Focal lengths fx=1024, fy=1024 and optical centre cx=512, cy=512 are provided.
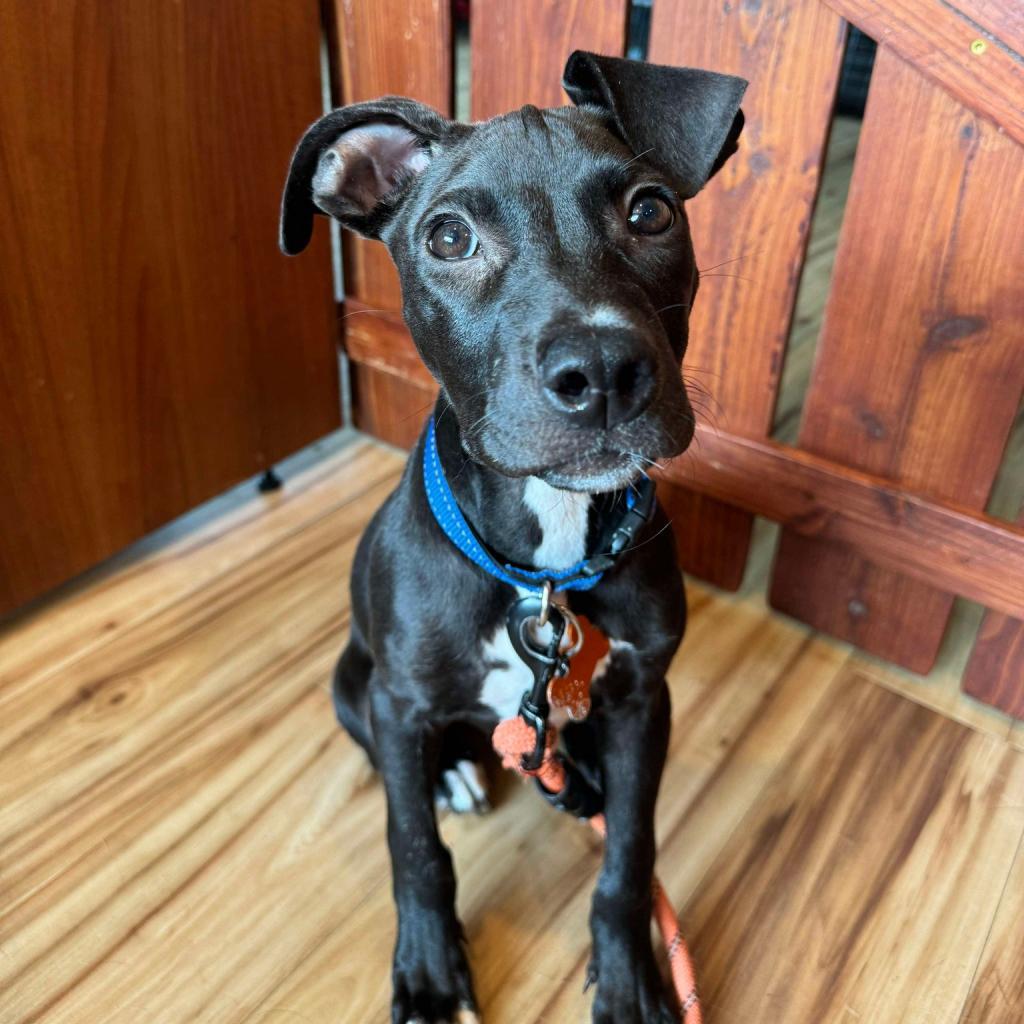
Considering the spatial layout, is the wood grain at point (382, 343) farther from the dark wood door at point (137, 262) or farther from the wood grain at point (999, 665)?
the wood grain at point (999, 665)

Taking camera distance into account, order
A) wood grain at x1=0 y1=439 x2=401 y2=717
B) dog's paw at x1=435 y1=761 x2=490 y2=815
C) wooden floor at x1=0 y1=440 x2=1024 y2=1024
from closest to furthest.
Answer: wooden floor at x1=0 y1=440 x2=1024 y2=1024 → dog's paw at x1=435 y1=761 x2=490 y2=815 → wood grain at x1=0 y1=439 x2=401 y2=717

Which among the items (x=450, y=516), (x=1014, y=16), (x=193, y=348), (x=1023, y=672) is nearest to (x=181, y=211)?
(x=193, y=348)

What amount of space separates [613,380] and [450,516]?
1.34 ft

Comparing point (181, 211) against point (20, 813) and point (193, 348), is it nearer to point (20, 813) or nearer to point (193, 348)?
point (193, 348)

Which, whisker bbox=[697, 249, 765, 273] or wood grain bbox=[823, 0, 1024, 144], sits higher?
wood grain bbox=[823, 0, 1024, 144]

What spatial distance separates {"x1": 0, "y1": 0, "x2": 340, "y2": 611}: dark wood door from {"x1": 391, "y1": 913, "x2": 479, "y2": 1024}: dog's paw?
1226 mm

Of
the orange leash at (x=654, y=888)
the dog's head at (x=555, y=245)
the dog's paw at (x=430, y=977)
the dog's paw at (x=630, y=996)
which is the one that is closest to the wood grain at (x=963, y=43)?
the dog's head at (x=555, y=245)

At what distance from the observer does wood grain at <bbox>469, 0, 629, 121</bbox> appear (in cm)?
201

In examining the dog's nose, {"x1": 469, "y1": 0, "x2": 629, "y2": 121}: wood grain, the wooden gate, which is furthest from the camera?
{"x1": 469, "y1": 0, "x2": 629, "y2": 121}: wood grain

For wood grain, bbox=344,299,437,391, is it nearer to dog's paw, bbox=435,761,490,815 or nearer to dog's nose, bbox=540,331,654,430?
dog's paw, bbox=435,761,490,815

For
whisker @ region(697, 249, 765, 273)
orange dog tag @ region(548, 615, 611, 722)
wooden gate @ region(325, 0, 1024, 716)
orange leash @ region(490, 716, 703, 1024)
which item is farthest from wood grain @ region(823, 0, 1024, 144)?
orange leash @ region(490, 716, 703, 1024)

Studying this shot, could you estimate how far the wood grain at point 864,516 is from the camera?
1.96 metres

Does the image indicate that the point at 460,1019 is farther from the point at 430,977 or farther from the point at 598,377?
the point at 598,377

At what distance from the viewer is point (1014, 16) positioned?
160 cm
